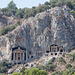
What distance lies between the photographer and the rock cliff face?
9706 centimetres

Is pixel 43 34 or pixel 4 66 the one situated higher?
pixel 43 34

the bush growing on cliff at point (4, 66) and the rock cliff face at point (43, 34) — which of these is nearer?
the bush growing on cliff at point (4, 66)

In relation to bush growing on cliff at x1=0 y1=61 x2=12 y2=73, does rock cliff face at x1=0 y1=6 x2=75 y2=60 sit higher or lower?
higher

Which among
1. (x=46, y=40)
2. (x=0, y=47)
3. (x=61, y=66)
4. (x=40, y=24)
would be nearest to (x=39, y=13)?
(x=40, y=24)

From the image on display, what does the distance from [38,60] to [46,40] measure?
8.32m

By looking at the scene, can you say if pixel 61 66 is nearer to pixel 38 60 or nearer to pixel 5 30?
pixel 38 60

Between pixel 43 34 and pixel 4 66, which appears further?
pixel 43 34

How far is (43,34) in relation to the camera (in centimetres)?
9869

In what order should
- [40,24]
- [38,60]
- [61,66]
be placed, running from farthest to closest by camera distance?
1. [40,24]
2. [38,60]
3. [61,66]

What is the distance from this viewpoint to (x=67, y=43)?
9575 cm

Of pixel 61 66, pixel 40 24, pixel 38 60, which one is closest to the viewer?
pixel 61 66

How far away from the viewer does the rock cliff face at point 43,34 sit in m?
97.1

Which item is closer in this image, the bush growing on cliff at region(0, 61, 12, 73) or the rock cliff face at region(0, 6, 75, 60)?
the bush growing on cliff at region(0, 61, 12, 73)

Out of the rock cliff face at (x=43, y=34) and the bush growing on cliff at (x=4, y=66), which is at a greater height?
the rock cliff face at (x=43, y=34)
